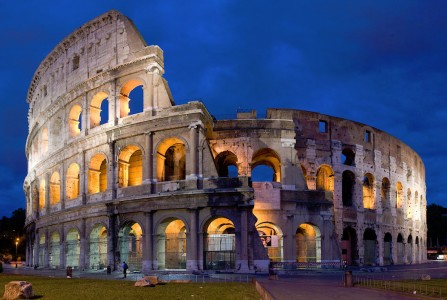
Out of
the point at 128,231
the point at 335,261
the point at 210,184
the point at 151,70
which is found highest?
the point at 151,70

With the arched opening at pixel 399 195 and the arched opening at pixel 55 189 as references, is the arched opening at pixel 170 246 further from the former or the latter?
the arched opening at pixel 399 195

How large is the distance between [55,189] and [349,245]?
74.8ft

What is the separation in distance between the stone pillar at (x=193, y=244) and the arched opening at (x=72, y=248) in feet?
35.6

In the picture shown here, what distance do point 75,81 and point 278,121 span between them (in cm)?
1463

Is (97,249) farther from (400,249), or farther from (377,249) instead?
(400,249)

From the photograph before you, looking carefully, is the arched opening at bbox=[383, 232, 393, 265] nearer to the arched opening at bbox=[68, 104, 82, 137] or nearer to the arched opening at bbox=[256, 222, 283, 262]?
the arched opening at bbox=[256, 222, 283, 262]

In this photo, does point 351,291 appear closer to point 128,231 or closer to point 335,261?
point 335,261

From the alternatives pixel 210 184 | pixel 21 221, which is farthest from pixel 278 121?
pixel 21 221

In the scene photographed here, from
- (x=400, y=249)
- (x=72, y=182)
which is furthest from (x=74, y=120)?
(x=400, y=249)

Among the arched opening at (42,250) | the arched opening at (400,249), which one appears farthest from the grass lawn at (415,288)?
the arched opening at (42,250)

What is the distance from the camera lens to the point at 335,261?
32594 millimetres

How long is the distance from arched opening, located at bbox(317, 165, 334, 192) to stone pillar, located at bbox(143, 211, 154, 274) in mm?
14403

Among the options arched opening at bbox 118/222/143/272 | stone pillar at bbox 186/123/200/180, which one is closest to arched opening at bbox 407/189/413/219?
stone pillar at bbox 186/123/200/180

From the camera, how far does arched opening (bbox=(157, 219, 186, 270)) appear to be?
30.2 m
